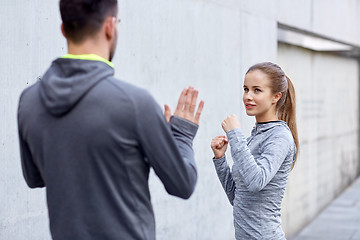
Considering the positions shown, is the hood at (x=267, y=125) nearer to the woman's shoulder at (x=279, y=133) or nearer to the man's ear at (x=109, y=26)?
the woman's shoulder at (x=279, y=133)

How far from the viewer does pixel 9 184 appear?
10.3 feet

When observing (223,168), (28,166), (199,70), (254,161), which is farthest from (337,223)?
(28,166)

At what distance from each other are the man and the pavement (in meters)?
5.89

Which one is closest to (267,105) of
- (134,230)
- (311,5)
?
(134,230)

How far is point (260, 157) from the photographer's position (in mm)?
2629

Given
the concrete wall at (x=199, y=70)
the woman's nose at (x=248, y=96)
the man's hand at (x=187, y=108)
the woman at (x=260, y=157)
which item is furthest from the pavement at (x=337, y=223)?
the man's hand at (x=187, y=108)

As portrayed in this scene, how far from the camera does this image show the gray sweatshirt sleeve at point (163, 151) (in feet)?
5.34

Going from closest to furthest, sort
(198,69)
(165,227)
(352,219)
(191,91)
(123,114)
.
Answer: (123,114)
(191,91)
(165,227)
(198,69)
(352,219)

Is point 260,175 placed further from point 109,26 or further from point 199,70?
point 199,70

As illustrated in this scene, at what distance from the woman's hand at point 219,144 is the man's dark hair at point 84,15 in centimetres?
111

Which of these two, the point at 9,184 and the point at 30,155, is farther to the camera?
the point at 9,184

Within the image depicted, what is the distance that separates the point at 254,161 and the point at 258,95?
0.36 meters

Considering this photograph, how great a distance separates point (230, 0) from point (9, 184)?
10.3ft

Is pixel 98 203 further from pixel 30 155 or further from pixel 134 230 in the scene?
pixel 30 155
